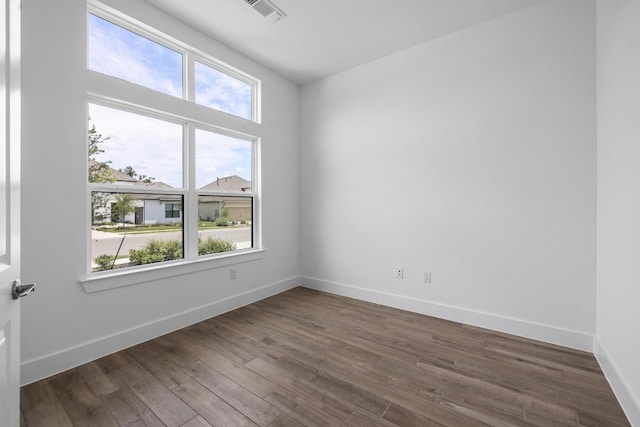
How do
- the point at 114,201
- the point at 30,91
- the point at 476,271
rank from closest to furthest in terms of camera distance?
the point at 30,91 → the point at 114,201 → the point at 476,271

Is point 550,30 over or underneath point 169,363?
over

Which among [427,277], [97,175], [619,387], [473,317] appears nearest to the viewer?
[619,387]

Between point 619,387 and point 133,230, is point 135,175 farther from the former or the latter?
point 619,387

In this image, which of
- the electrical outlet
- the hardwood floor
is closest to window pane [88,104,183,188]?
the hardwood floor

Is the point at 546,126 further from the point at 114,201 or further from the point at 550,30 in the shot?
the point at 114,201

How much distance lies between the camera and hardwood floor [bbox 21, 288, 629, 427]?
5.25 feet

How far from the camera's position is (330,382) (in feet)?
6.27

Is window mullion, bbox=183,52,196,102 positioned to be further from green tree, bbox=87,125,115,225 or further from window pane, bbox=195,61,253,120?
green tree, bbox=87,125,115,225

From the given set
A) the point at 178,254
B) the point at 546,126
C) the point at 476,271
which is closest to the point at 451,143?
the point at 546,126

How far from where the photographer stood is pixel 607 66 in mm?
2021

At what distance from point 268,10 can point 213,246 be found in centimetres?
243

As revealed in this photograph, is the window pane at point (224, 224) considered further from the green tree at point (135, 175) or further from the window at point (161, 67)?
the window at point (161, 67)

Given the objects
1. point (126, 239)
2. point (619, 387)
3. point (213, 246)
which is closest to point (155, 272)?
point (126, 239)

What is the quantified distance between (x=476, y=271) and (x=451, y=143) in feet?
4.37
